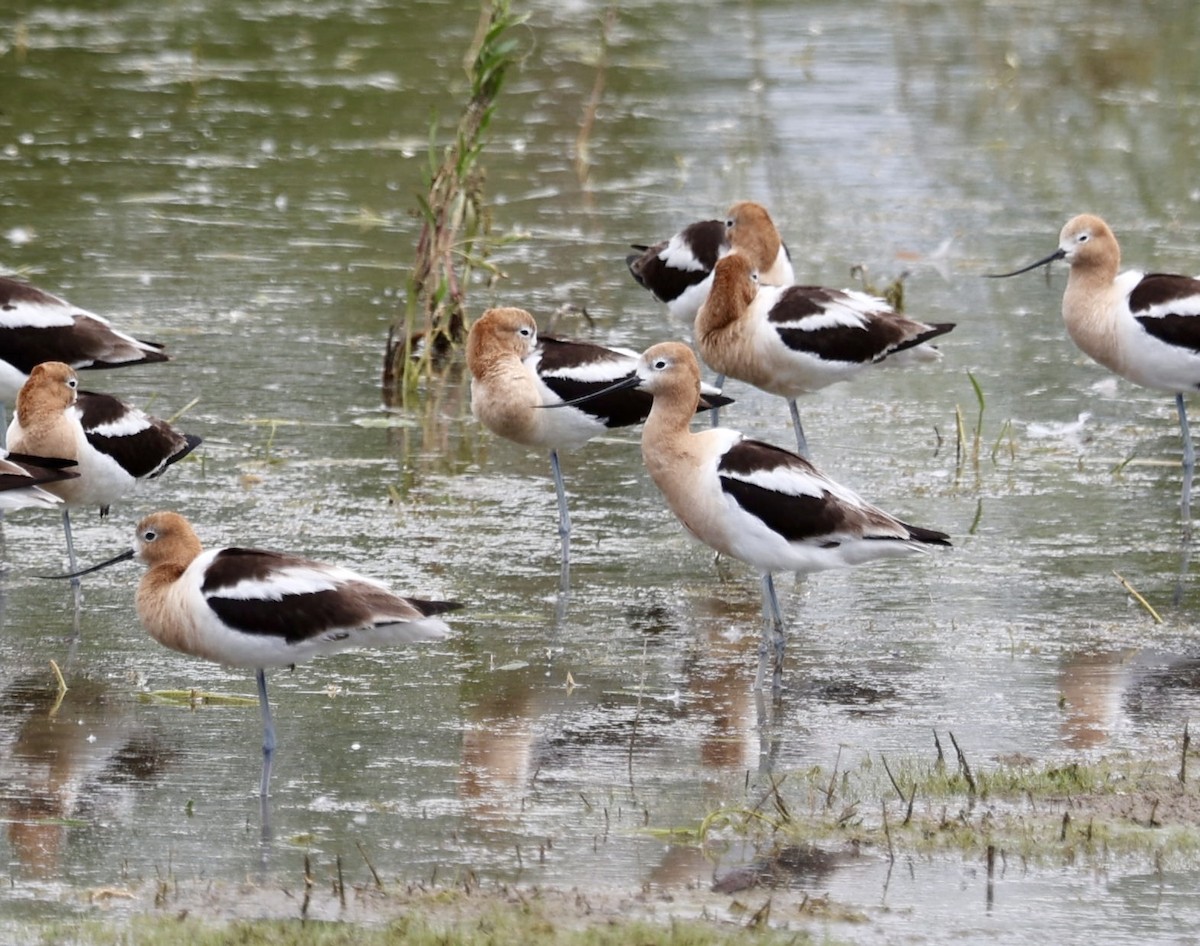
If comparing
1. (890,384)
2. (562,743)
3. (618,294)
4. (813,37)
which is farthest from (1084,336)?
(813,37)

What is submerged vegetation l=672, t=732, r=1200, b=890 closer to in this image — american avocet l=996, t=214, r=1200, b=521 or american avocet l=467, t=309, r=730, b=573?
american avocet l=467, t=309, r=730, b=573

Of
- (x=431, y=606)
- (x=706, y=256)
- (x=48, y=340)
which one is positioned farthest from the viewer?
(x=706, y=256)

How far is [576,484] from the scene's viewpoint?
9789mm

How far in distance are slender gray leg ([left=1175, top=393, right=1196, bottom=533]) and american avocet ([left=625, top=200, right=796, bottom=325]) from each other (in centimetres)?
242

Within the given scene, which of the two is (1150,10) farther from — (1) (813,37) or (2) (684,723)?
(2) (684,723)

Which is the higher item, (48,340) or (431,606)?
(431,606)

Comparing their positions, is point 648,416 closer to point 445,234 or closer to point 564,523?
point 564,523

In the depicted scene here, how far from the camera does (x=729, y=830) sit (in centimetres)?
592

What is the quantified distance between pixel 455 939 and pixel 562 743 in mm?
1638

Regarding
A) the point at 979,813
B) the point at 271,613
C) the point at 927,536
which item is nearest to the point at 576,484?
the point at 927,536

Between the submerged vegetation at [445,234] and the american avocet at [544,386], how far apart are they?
155cm

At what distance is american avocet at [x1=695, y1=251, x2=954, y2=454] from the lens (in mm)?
9812

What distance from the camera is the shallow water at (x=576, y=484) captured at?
239 inches

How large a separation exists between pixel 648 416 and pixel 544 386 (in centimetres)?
70
